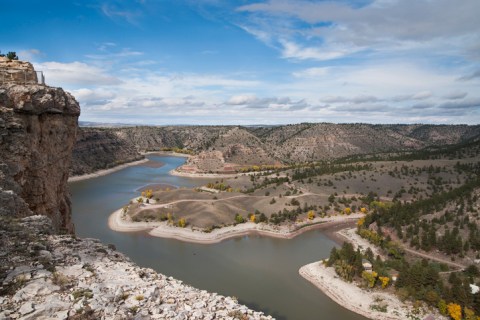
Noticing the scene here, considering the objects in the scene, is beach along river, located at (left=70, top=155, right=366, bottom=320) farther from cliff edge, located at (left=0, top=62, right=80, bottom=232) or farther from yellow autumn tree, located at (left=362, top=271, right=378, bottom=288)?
cliff edge, located at (left=0, top=62, right=80, bottom=232)

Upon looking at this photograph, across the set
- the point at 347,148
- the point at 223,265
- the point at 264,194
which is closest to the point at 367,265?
the point at 223,265

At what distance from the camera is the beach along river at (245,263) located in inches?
1410

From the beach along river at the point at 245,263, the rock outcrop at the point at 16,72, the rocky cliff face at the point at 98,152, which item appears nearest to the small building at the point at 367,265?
the beach along river at the point at 245,263

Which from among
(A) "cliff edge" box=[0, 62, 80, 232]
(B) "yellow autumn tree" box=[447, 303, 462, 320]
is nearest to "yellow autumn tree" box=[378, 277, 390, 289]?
(B) "yellow autumn tree" box=[447, 303, 462, 320]

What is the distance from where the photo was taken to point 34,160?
60.8 ft

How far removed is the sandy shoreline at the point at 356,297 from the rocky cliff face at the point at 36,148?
28669mm

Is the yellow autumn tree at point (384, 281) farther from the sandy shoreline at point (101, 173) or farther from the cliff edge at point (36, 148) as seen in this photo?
the sandy shoreline at point (101, 173)

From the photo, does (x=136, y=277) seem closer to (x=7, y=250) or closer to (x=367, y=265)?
(x=7, y=250)

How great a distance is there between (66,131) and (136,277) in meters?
15.2

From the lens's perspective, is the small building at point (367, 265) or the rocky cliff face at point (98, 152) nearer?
the small building at point (367, 265)

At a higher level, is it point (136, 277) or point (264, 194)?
point (136, 277)

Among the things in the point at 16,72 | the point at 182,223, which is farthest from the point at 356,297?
the point at 16,72

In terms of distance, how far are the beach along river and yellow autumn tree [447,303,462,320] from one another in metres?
8.62

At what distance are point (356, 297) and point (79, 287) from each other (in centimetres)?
3443
